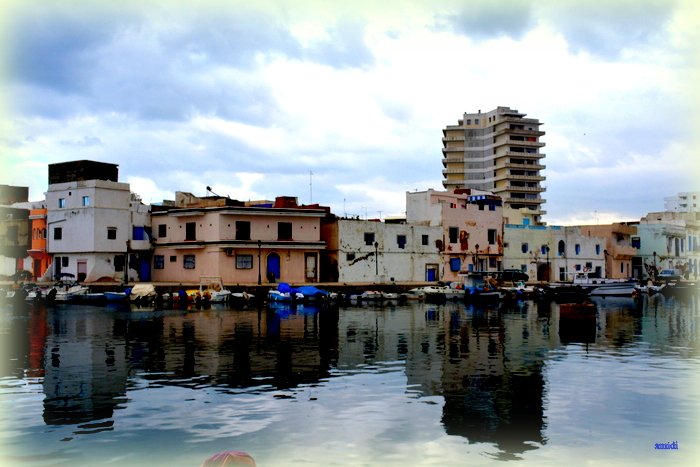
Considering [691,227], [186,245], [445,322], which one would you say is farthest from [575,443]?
[691,227]

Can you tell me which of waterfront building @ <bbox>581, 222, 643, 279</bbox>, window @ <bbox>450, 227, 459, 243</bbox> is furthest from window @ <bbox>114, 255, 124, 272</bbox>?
waterfront building @ <bbox>581, 222, 643, 279</bbox>

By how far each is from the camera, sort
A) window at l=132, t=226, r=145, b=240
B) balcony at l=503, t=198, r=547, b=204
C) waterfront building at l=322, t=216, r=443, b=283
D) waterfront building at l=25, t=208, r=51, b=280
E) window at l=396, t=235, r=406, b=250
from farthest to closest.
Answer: balcony at l=503, t=198, r=547, b=204 → window at l=396, t=235, r=406, b=250 → waterfront building at l=322, t=216, r=443, b=283 → waterfront building at l=25, t=208, r=51, b=280 → window at l=132, t=226, r=145, b=240

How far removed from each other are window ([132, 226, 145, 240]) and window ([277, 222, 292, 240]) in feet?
37.8

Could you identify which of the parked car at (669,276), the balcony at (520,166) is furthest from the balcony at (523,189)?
the parked car at (669,276)

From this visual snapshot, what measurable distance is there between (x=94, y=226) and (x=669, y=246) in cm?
6852

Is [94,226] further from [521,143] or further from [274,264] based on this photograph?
[521,143]

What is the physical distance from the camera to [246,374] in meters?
16.0

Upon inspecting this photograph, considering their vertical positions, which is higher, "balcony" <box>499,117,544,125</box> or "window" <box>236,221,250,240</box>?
"balcony" <box>499,117,544,125</box>

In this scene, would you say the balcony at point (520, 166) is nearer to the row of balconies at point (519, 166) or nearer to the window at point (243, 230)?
the row of balconies at point (519, 166)

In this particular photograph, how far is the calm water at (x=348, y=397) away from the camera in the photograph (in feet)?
33.2

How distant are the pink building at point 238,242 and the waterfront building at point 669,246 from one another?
4795cm

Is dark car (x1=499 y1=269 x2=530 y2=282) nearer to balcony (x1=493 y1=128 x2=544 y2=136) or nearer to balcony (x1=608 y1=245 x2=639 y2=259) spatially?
balcony (x1=608 y1=245 x2=639 y2=259)

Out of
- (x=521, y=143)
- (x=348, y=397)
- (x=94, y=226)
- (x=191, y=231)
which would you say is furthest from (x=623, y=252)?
(x=348, y=397)

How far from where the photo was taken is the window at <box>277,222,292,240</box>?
2009 inches
